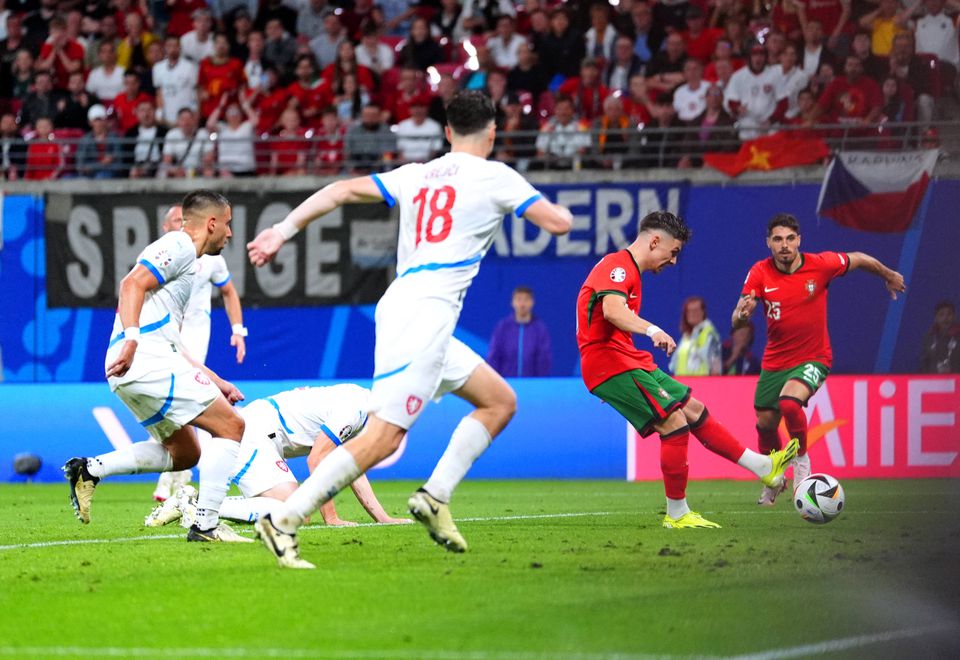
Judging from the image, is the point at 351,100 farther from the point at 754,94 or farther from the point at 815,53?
the point at 815,53

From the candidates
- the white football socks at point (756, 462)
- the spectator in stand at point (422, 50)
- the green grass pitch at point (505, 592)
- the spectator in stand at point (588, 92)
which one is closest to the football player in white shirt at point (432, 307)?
the green grass pitch at point (505, 592)

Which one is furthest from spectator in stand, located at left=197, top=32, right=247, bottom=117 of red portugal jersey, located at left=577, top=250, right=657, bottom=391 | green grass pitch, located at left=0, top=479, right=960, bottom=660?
red portugal jersey, located at left=577, top=250, right=657, bottom=391

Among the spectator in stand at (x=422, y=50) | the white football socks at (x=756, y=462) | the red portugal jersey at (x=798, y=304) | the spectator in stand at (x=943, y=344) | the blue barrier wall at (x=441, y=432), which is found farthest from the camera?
the spectator in stand at (x=422, y=50)

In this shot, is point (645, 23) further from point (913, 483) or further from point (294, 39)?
point (913, 483)

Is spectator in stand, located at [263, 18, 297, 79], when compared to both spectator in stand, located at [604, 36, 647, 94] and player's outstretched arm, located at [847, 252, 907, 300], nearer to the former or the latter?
spectator in stand, located at [604, 36, 647, 94]

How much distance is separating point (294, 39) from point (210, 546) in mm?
14145

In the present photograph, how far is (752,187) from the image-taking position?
1800 cm

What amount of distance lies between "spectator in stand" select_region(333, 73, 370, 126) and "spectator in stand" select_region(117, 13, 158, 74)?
3.43 metres

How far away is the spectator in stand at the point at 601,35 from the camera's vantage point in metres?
19.5

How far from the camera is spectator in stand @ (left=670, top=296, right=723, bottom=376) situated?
16.4m

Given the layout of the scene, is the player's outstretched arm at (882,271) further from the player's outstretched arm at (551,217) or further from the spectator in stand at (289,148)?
the spectator in stand at (289,148)

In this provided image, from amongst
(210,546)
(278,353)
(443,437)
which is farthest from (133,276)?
(278,353)

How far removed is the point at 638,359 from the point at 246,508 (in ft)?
9.19

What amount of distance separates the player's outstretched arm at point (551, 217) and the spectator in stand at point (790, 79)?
1176cm
